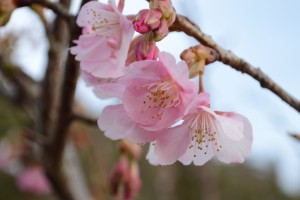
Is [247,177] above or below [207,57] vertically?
below

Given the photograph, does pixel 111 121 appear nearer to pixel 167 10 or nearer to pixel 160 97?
pixel 160 97

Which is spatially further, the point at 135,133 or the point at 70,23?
the point at 70,23

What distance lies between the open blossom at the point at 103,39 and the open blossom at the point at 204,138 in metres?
0.13

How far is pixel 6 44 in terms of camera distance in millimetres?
1797

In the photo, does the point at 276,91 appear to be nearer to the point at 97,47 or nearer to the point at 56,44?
the point at 97,47

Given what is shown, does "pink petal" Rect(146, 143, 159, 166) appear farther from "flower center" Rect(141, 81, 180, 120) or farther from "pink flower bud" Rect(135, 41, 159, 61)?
"pink flower bud" Rect(135, 41, 159, 61)

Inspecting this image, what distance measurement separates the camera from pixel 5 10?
830 mm

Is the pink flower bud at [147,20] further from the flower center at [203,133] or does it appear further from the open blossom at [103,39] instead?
the flower center at [203,133]

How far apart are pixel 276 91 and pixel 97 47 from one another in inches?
12.0

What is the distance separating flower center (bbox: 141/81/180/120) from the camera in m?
0.75

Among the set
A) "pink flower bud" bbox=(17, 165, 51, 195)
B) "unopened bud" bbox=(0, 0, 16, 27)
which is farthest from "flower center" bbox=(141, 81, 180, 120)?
"pink flower bud" bbox=(17, 165, 51, 195)

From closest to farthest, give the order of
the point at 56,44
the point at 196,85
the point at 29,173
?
the point at 196,85 → the point at 56,44 → the point at 29,173

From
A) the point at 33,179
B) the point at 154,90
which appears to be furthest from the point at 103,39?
the point at 33,179

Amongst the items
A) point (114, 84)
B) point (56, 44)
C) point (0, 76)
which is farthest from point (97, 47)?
point (0, 76)
